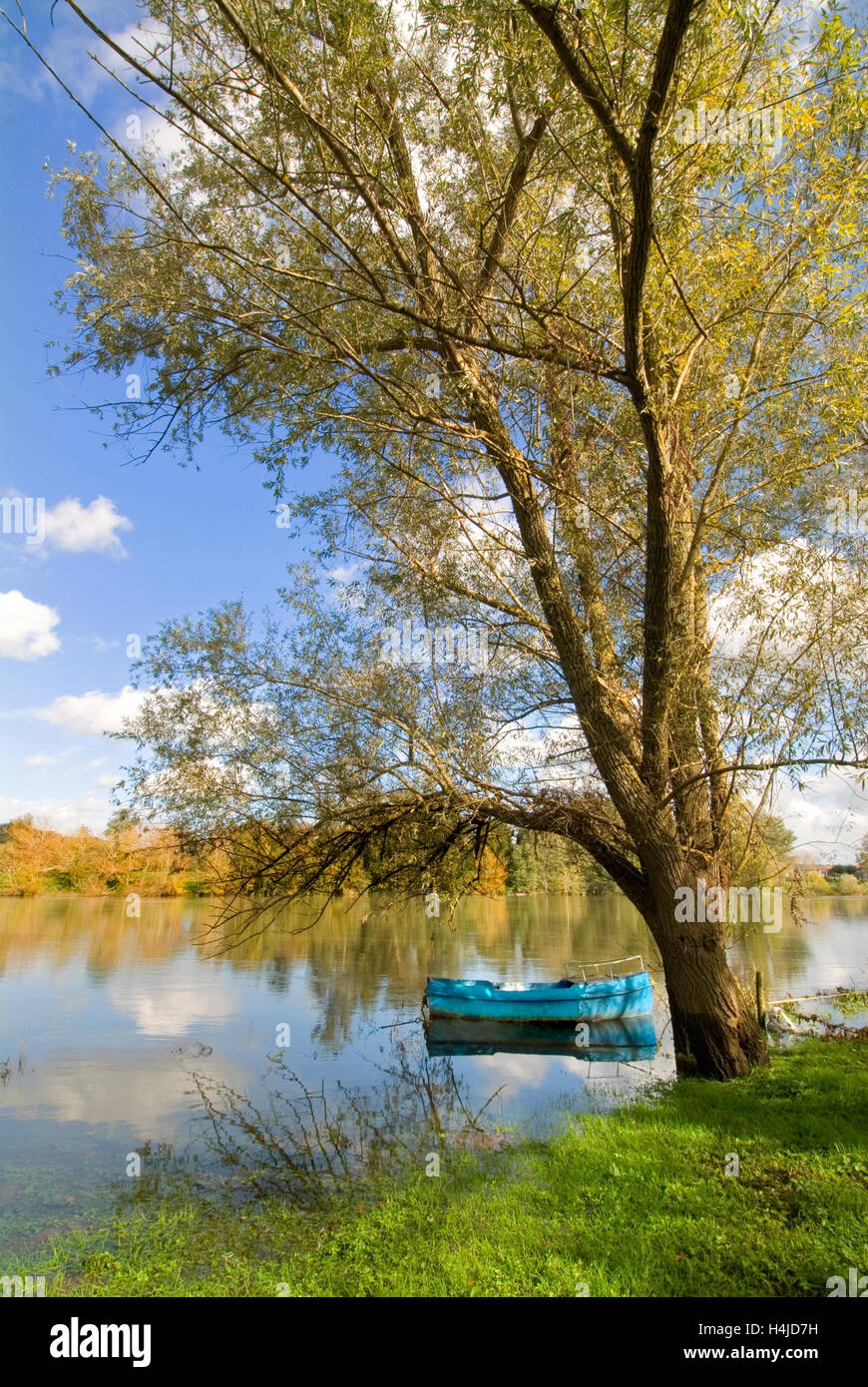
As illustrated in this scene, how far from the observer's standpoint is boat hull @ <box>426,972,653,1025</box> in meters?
14.1

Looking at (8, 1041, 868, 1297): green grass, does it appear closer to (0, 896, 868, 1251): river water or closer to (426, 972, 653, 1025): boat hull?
(0, 896, 868, 1251): river water

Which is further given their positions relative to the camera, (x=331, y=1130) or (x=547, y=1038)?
(x=547, y=1038)

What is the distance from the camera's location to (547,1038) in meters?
14.1

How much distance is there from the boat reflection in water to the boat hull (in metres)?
0.14

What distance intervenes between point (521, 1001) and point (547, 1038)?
0.78m

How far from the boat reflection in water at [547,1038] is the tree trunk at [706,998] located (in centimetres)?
490

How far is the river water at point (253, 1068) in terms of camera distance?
7090 millimetres

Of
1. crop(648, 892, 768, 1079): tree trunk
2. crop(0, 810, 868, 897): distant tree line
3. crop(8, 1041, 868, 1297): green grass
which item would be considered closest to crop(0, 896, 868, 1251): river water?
crop(0, 810, 868, 897): distant tree line

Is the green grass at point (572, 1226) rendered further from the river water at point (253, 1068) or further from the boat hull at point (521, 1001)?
the boat hull at point (521, 1001)

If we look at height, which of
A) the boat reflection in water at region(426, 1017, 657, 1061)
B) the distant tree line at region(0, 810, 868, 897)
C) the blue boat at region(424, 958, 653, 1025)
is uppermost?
the distant tree line at region(0, 810, 868, 897)

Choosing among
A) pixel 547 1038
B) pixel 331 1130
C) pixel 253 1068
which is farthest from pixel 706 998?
pixel 547 1038

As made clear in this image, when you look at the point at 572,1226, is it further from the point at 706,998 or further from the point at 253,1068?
the point at 253,1068
